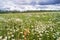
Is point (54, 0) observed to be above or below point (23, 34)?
above

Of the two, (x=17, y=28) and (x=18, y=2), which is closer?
(x=17, y=28)

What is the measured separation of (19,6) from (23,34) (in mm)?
338

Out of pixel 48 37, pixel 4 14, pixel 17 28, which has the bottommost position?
pixel 48 37

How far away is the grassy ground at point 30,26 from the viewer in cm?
125

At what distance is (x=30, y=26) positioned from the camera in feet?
4.29

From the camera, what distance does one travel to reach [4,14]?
1.35 m

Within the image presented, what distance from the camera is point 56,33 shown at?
131 cm

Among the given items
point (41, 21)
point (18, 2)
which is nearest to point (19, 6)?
point (18, 2)

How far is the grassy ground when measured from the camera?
4.10 feet

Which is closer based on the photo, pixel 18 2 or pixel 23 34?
pixel 23 34

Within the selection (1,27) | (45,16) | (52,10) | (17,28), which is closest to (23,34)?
(17,28)

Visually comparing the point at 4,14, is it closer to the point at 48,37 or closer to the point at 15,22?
the point at 15,22

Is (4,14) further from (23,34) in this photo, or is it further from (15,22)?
(23,34)

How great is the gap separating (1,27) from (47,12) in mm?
560
